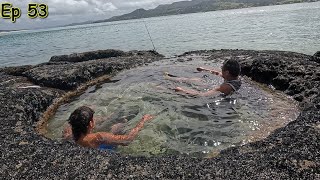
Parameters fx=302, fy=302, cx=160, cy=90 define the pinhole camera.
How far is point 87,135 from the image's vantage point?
6.64m

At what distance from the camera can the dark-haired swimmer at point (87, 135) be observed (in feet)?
21.0

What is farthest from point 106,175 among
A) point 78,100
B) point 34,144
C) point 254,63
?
point 254,63

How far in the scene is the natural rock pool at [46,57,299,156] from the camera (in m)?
6.84

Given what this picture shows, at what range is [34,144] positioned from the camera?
6426 millimetres

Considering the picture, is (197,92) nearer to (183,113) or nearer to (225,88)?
(225,88)

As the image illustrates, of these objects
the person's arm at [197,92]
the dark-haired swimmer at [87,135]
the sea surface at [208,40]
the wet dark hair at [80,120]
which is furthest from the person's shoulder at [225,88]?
the sea surface at [208,40]

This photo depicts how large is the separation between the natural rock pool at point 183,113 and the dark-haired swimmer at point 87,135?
0.77ft

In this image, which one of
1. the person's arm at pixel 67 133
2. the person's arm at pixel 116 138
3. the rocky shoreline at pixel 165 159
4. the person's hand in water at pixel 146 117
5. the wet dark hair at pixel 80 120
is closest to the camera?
the rocky shoreline at pixel 165 159

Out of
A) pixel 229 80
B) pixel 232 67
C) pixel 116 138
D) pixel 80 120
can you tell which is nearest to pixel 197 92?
pixel 229 80

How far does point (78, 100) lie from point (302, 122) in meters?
7.36

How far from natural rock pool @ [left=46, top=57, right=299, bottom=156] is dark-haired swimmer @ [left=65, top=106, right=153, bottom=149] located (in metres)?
0.24

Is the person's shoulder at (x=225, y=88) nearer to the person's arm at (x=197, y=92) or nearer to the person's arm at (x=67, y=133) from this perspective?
the person's arm at (x=197, y=92)

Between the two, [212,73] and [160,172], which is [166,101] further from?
[160,172]

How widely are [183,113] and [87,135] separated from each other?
296 cm
